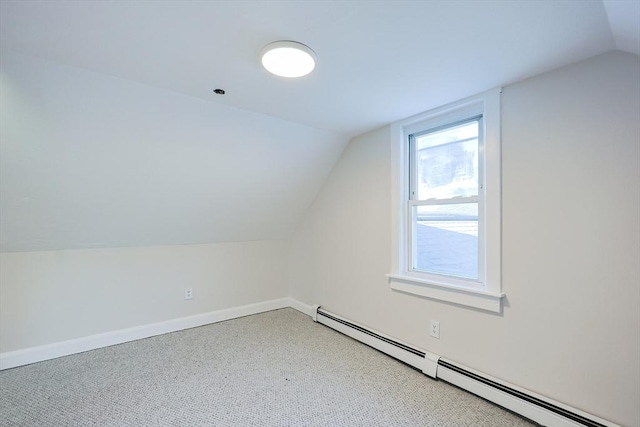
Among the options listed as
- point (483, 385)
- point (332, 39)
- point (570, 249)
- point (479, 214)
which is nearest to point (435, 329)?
point (483, 385)

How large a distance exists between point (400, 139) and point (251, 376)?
2249mm

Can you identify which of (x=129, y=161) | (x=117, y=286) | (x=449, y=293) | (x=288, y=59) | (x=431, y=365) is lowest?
(x=431, y=365)

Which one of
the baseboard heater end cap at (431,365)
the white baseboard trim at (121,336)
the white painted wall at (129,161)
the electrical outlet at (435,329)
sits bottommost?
the white baseboard trim at (121,336)

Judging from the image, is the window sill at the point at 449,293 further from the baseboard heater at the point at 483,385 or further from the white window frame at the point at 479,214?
the baseboard heater at the point at 483,385

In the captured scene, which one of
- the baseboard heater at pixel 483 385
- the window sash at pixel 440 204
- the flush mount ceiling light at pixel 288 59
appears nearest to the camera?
the flush mount ceiling light at pixel 288 59

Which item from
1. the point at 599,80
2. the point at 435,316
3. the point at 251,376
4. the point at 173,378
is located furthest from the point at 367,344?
the point at 599,80

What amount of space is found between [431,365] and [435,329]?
0.26m

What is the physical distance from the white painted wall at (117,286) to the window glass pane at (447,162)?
2.26 metres

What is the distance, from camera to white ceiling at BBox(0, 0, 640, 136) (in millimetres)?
1205

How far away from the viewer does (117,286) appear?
2.82 metres

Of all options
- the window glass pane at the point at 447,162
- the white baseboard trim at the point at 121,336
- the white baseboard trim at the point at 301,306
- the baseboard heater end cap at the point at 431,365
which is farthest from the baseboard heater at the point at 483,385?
the white baseboard trim at the point at 121,336

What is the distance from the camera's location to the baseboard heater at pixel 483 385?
5.17 ft

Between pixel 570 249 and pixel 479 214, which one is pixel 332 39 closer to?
pixel 479 214

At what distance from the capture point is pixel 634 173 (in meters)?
1.43
